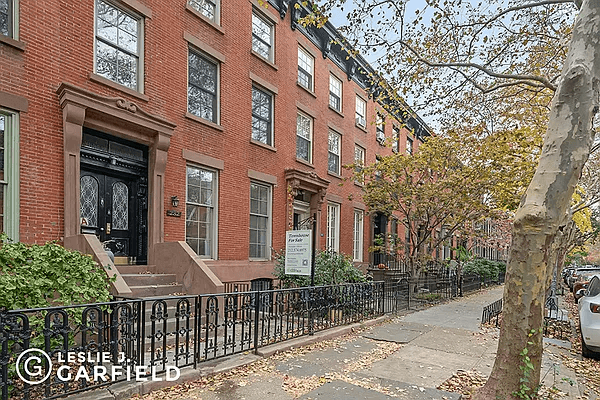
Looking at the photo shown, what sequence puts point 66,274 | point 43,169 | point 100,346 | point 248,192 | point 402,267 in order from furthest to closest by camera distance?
point 402,267 → point 248,192 → point 43,169 → point 66,274 → point 100,346

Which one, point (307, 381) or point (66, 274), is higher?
point (66, 274)

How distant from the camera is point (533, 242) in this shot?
4.52 m

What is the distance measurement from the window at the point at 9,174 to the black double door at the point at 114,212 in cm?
136

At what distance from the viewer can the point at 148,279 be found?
334 inches

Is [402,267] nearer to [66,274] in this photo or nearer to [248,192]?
[248,192]

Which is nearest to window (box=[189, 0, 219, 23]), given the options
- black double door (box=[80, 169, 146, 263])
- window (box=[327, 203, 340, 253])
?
black double door (box=[80, 169, 146, 263])

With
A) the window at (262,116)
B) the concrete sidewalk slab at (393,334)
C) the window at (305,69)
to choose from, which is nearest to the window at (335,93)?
the window at (305,69)

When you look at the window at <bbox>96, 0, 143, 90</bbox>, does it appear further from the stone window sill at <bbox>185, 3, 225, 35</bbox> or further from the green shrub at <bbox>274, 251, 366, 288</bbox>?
the green shrub at <bbox>274, 251, 366, 288</bbox>

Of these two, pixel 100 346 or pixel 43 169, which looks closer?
pixel 100 346

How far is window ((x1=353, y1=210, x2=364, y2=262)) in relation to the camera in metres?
19.8

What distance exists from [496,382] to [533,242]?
5.69 feet

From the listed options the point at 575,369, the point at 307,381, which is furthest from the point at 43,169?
the point at 575,369

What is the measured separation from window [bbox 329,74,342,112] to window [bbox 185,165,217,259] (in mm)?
8654

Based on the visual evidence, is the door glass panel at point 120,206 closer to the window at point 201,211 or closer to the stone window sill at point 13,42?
the window at point 201,211
